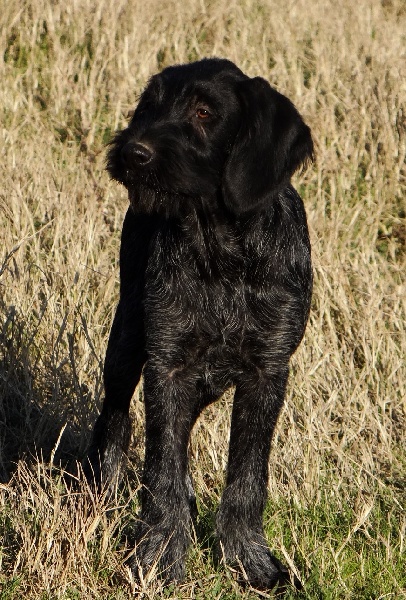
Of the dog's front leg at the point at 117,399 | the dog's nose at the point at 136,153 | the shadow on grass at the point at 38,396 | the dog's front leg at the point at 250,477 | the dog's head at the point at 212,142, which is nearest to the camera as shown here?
the dog's nose at the point at 136,153

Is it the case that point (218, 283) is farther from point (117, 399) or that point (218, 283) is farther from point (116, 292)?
point (116, 292)

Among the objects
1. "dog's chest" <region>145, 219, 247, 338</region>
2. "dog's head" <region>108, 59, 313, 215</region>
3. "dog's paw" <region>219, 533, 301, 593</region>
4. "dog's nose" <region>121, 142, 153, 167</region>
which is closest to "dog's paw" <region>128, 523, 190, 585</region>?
"dog's paw" <region>219, 533, 301, 593</region>

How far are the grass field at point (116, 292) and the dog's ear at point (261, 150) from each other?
1.34 meters

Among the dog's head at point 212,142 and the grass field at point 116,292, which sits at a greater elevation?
the dog's head at point 212,142

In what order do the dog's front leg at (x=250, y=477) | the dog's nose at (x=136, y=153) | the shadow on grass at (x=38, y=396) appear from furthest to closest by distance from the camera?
the shadow on grass at (x=38, y=396)
the dog's front leg at (x=250, y=477)
the dog's nose at (x=136, y=153)

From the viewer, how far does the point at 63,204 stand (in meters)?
7.24

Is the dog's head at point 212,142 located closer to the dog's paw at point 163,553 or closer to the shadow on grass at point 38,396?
the dog's paw at point 163,553

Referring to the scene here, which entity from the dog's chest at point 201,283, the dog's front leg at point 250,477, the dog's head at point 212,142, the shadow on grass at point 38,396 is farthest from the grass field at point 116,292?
the dog's head at point 212,142

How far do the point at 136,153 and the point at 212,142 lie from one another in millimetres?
371

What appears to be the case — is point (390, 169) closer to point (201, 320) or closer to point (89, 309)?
point (89, 309)

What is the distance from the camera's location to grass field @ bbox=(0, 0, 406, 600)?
14.5 ft

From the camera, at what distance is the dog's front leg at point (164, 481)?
4305 millimetres

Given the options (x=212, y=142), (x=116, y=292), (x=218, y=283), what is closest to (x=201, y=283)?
(x=218, y=283)

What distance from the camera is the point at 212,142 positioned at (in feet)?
13.9
